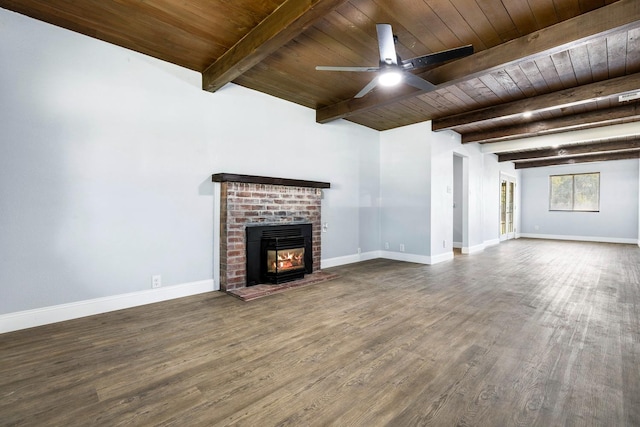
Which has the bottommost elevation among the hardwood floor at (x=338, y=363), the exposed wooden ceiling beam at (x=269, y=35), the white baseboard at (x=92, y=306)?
Result: the hardwood floor at (x=338, y=363)

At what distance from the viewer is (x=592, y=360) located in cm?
210

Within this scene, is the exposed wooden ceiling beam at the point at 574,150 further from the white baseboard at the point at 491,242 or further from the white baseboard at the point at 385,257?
the white baseboard at the point at 385,257

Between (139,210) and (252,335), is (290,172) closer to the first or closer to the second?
(139,210)

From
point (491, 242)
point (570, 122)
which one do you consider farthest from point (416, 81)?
point (491, 242)

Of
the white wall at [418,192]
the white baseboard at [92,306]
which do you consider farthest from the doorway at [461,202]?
the white baseboard at [92,306]

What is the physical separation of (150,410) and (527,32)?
4.21 m

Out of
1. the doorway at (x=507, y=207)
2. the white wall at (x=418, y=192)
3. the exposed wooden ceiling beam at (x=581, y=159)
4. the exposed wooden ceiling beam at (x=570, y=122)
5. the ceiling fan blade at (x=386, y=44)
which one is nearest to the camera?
the ceiling fan blade at (x=386, y=44)

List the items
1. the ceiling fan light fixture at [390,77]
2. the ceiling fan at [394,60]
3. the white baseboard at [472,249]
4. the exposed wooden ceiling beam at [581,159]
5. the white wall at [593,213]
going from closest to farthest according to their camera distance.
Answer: the ceiling fan at [394,60], the ceiling fan light fixture at [390,77], the white baseboard at [472,249], the exposed wooden ceiling beam at [581,159], the white wall at [593,213]

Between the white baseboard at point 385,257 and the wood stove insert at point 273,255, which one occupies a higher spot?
the wood stove insert at point 273,255

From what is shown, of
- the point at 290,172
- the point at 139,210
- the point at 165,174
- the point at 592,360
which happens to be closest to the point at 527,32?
the point at 592,360

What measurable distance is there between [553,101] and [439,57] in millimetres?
2846

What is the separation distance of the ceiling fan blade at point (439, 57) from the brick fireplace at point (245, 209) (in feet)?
7.46

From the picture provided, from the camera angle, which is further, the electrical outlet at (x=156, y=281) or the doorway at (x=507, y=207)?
the doorway at (x=507, y=207)

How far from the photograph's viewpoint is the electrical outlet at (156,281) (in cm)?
333
